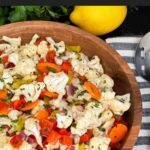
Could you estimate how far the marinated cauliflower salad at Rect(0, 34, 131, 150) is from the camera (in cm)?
129

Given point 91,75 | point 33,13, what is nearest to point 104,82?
point 91,75

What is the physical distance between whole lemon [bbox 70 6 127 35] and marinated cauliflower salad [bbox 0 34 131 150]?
0.54ft

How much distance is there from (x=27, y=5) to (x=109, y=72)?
0.38 metres

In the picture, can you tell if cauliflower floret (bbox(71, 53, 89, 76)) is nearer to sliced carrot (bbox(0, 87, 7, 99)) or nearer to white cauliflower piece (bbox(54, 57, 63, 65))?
white cauliflower piece (bbox(54, 57, 63, 65))

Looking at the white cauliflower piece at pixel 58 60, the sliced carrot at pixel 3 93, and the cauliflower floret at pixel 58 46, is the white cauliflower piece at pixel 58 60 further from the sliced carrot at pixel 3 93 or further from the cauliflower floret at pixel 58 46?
the sliced carrot at pixel 3 93

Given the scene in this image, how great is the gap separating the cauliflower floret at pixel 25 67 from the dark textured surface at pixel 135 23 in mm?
422

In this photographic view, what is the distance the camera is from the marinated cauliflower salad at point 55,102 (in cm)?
129

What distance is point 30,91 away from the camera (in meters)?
1.32

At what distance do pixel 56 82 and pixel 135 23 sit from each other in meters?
0.58

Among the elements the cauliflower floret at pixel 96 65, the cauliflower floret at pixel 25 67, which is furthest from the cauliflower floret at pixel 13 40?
the cauliflower floret at pixel 96 65

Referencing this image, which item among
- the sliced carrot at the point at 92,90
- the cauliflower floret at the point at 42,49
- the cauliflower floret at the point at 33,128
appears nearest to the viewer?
the cauliflower floret at the point at 33,128

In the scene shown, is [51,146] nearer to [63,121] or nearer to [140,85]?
[63,121]

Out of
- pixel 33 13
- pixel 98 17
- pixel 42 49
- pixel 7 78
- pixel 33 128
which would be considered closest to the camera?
pixel 33 128

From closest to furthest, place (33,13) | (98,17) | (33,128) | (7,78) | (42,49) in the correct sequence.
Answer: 1. (33,128)
2. (7,78)
3. (42,49)
4. (98,17)
5. (33,13)
